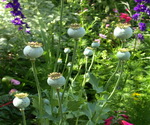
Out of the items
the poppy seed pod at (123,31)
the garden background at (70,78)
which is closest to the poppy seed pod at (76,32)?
the garden background at (70,78)

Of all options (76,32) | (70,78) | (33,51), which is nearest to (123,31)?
(76,32)

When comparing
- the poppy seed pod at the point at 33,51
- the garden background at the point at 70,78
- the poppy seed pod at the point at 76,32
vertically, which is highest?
the poppy seed pod at the point at 76,32

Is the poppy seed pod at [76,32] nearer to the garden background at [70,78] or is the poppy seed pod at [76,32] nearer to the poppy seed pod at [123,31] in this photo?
the garden background at [70,78]

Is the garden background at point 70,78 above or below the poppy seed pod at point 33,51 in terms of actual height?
below

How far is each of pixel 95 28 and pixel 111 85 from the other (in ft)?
6.33

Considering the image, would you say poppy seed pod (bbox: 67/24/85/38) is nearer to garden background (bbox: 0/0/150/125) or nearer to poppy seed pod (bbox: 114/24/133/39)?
garden background (bbox: 0/0/150/125)

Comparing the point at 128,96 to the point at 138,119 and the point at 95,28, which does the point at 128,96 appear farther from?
the point at 95,28

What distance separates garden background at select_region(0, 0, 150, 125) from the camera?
1.25 m

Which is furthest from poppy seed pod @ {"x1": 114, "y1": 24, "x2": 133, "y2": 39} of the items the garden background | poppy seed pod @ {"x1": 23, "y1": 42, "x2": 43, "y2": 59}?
poppy seed pod @ {"x1": 23, "y1": 42, "x2": 43, "y2": 59}

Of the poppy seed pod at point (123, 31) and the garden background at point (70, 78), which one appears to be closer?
the poppy seed pod at point (123, 31)

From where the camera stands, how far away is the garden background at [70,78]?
125 centimetres

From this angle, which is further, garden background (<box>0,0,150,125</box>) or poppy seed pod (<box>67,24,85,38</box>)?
garden background (<box>0,0,150,125</box>)

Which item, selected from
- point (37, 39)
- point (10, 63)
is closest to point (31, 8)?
point (37, 39)

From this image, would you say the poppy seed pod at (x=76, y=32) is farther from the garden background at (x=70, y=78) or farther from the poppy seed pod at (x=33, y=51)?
the poppy seed pod at (x=33, y=51)
